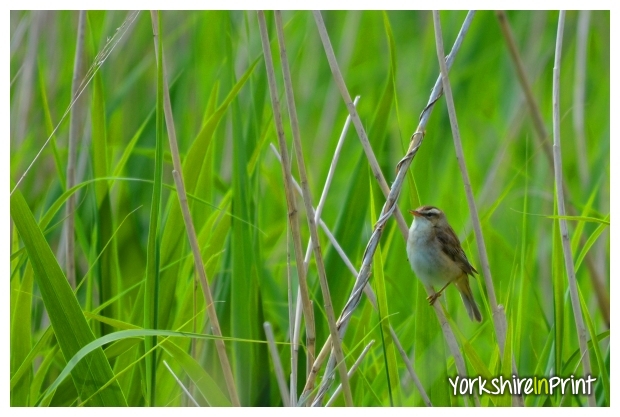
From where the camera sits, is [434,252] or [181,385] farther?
[434,252]

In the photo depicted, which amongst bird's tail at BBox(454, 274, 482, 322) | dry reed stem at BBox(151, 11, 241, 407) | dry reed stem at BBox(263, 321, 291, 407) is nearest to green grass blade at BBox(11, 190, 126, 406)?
dry reed stem at BBox(151, 11, 241, 407)

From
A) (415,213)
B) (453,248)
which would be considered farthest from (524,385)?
(415,213)

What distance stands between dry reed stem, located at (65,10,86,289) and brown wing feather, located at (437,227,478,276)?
54.9 inches

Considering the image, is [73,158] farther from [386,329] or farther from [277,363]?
[386,329]

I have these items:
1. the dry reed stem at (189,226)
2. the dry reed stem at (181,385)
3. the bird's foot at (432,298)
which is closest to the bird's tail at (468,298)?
the bird's foot at (432,298)

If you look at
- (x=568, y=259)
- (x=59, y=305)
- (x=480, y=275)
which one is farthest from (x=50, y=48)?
(x=568, y=259)

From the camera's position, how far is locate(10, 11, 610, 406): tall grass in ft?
7.20

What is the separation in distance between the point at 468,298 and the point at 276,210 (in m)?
0.97

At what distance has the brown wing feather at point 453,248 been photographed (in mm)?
2533

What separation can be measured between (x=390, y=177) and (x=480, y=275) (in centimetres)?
84

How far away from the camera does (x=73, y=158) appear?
2512mm

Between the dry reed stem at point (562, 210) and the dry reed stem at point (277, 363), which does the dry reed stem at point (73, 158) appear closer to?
the dry reed stem at point (277, 363)

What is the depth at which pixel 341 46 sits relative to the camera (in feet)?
10.9

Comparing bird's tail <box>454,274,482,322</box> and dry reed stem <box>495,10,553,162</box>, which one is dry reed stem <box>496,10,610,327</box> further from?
bird's tail <box>454,274,482,322</box>
